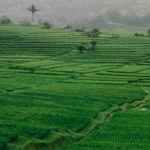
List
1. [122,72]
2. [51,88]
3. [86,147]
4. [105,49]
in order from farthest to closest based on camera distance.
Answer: [105,49]
[122,72]
[51,88]
[86,147]

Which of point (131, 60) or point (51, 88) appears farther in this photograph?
point (131, 60)

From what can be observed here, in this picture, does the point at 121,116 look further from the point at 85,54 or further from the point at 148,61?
the point at 85,54

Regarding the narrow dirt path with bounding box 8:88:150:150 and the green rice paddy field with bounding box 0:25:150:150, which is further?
the green rice paddy field with bounding box 0:25:150:150

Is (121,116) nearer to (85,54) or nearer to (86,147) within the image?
(86,147)

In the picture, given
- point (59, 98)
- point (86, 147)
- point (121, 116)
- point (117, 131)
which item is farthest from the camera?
point (59, 98)

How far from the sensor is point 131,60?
49.6 m

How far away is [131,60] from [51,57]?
44.1 ft

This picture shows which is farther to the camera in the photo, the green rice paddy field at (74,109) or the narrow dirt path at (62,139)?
the green rice paddy field at (74,109)

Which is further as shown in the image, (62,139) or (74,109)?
(74,109)

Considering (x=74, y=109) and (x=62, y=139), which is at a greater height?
(x=74, y=109)

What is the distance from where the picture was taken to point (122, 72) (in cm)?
3694

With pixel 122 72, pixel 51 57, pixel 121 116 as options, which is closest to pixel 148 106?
pixel 121 116

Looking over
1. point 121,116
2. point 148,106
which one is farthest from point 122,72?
point 121,116

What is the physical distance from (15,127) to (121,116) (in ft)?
19.6
